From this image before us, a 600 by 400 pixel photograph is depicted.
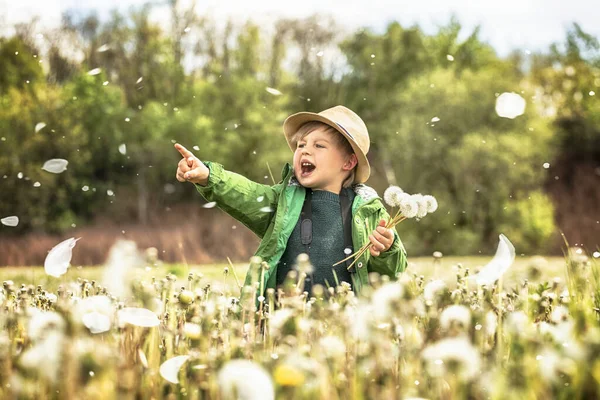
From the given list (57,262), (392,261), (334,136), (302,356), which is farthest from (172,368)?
(334,136)

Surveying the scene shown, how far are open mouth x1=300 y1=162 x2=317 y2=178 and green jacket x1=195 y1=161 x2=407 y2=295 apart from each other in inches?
4.4

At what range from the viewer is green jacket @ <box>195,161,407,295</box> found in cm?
400

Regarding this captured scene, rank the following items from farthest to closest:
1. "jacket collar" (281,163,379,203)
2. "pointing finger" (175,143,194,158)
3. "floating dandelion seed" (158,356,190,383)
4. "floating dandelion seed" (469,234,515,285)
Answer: "jacket collar" (281,163,379,203), "pointing finger" (175,143,194,158), "floating dandelion seed" (469,234,515,285), "floating dandelion seed" (158,356,190,383)

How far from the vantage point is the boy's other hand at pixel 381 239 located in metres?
Answer: 3.66

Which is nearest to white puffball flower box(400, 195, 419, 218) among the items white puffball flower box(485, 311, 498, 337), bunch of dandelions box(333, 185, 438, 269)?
bunch of dandelions box(333, 185, 438, 269)

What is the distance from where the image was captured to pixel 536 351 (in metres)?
1.88

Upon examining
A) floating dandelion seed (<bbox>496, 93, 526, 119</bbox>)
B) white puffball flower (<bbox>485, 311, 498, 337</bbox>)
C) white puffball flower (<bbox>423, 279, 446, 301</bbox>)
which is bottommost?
white puffball flower (<bbox>485, 311, 498, 337</bbox>)

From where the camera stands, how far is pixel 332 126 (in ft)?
14.0

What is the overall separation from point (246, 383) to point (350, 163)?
2.77 m

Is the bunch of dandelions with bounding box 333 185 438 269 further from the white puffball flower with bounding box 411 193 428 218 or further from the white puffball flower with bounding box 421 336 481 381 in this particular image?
the white puffball flower with bounding box 421 336 481 381

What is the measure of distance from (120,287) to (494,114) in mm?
15465

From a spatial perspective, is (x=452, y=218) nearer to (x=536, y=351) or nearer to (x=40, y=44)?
(x=40, y=44)

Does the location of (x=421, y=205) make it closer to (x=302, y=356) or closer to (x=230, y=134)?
(x=302, y=356)

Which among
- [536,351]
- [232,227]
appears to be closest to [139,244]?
[232,227]
